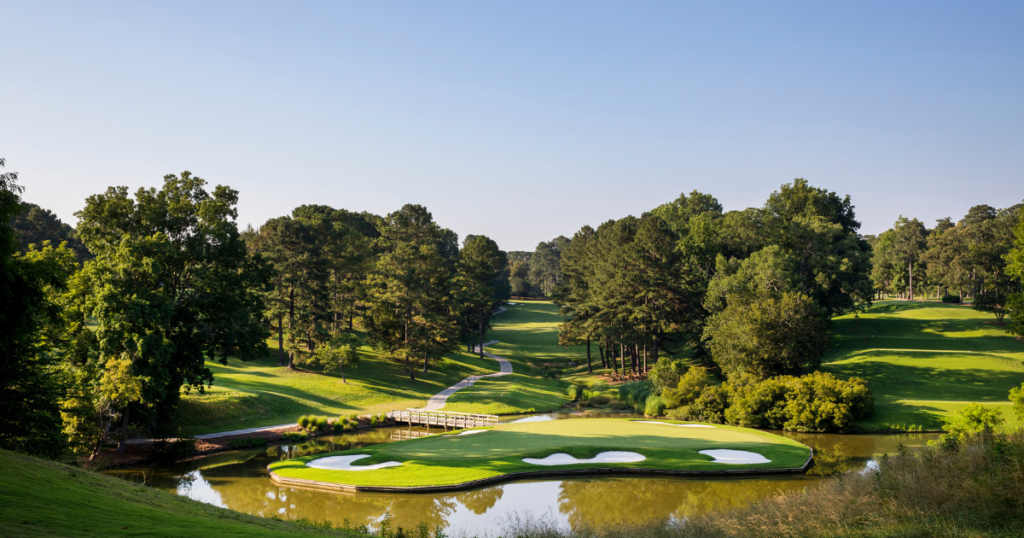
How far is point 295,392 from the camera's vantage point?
136ft

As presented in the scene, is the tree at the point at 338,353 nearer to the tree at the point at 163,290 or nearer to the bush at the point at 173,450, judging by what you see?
the tree at the point at 163,290

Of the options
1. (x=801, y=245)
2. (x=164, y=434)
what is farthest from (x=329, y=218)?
(x=801, y=245)

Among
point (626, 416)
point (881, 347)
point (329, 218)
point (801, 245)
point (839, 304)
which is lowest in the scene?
point (626, 416)

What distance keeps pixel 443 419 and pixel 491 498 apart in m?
17.3

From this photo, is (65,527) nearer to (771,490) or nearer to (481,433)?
(771,490)

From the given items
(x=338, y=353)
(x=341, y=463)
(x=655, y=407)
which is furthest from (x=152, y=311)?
(x=655, y=407)

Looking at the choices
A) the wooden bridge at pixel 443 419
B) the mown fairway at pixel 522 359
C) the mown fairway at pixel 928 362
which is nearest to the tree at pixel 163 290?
the wooden bridge at pixel 443 419

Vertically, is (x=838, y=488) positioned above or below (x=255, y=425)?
above

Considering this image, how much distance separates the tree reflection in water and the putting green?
0.71m

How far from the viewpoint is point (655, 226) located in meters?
55.6

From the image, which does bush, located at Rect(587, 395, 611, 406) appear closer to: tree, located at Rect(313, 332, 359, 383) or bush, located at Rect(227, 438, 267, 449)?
tree, located at Rect(313, 332, 359, 383)

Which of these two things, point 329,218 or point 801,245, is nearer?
point 801,245

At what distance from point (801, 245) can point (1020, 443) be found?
42491 mm

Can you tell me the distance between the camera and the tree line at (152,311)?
18.6 m
